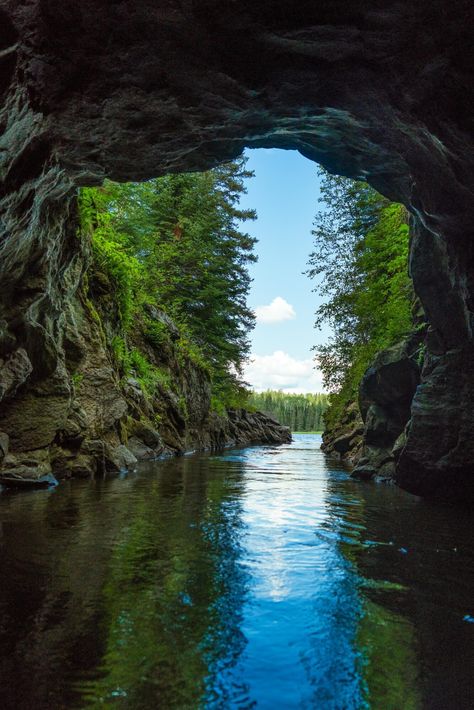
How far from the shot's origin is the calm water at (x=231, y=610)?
233 cm

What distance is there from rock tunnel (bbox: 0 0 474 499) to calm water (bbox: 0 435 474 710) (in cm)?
371

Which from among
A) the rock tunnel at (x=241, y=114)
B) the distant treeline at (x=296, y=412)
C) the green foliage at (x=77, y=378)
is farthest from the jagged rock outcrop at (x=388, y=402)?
the distant treeline at (x=296, y=412)

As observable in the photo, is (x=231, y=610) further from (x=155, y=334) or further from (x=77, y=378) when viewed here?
(x=155, y=334)

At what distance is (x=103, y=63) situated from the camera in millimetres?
5203

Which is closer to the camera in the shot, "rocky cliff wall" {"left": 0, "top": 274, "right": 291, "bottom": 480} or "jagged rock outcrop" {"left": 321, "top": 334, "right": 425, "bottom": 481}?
"rocky cliff wall" {"left": 0, "top": 274, "right": 291, "bottom": 480}

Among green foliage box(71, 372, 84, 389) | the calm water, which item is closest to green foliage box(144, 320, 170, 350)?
green foliage box(71, 372, 84, 389)

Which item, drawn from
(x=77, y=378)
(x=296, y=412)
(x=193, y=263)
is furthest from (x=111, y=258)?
(x=296, y=412)

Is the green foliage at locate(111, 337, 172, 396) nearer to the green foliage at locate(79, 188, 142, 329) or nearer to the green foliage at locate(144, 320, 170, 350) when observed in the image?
the green foliage at locate(144, 320, 170, 350)

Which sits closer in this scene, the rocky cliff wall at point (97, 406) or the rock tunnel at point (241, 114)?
the rock tunnel at point (241, 114)

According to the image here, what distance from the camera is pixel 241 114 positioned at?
248 inches

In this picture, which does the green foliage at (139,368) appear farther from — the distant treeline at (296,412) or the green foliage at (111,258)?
the distant treeline at (296,412)

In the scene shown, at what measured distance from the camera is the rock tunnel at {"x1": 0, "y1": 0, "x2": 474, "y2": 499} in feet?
15.3

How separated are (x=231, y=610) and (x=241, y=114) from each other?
6.03 m

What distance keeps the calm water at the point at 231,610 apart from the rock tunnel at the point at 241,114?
371 cm
